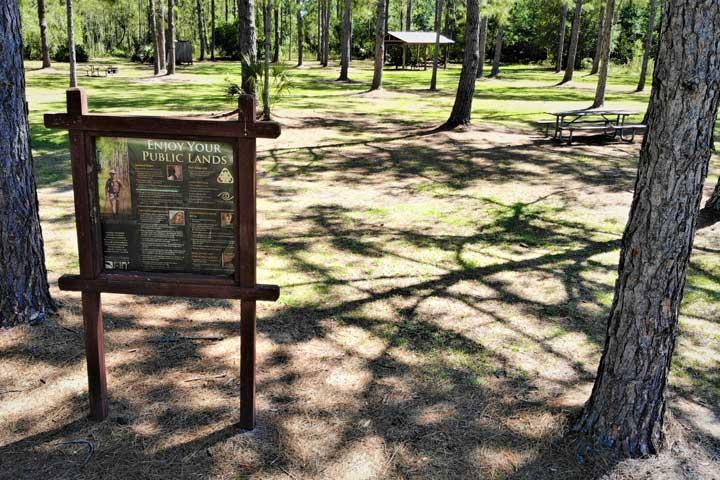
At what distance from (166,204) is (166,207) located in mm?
16

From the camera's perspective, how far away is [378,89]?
2452cm

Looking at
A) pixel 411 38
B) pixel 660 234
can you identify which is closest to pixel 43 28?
pixel 411 38

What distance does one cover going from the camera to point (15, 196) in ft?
14.3

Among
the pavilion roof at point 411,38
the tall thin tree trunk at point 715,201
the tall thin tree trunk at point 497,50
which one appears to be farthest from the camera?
the pavilion roof at point 411,38

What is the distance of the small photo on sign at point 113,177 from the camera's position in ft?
11.0

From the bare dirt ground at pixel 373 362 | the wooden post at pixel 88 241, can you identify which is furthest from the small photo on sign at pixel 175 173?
the bare dirt ground at pixel 373 362

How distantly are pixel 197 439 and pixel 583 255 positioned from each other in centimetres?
474

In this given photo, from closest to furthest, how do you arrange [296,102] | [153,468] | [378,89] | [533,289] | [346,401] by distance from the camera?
[153,468]
[346,401]
[533,289]
[296,102]
[378,89]

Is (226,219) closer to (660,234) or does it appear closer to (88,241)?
(88,241)

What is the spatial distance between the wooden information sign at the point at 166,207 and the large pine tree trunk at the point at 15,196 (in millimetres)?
1138

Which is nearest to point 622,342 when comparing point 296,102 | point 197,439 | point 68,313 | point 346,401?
point 346,401

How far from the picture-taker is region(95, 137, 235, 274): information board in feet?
11.0

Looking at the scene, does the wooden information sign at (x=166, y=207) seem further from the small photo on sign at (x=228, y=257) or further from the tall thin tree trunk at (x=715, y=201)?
the tall thin tree trunk at (x=715, y=201)

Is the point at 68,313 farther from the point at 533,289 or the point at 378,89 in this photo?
the point at 378,89
